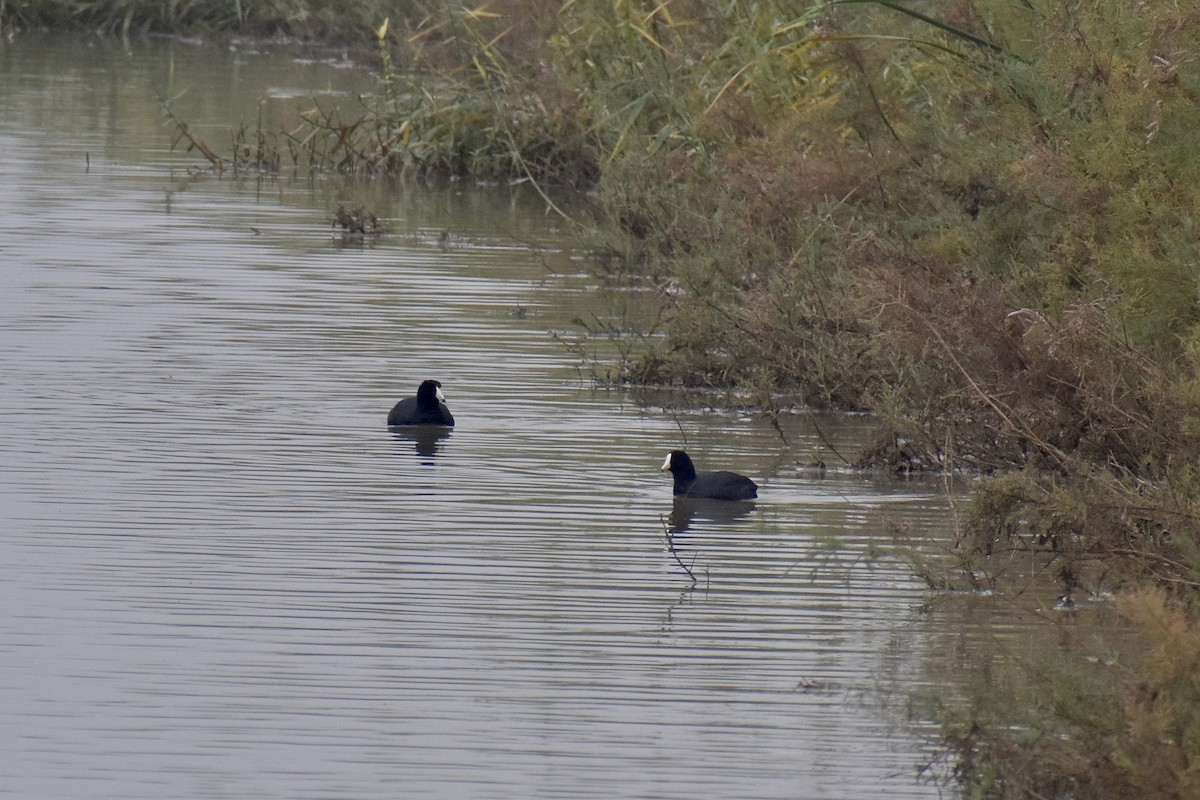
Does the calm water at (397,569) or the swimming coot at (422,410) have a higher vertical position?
the swimming coot at (422,410)

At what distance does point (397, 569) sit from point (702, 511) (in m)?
1.94

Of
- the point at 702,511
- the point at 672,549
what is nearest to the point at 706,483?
the point at 702,511

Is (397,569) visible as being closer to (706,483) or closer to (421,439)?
(706,483)

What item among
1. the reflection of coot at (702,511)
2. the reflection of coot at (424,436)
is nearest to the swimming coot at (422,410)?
the reflection of coot at (424,436)

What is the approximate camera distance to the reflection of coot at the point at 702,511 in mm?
10891

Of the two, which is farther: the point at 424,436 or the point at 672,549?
the point at 424,436

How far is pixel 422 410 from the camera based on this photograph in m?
12.7

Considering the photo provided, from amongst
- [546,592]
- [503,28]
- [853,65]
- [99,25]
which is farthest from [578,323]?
[99,25]

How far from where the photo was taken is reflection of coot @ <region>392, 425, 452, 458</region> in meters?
12.4

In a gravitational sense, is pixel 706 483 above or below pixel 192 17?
below

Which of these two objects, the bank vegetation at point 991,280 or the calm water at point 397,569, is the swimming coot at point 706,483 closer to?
the calm water at point 397,569

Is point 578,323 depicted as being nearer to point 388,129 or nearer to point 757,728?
point 757,728

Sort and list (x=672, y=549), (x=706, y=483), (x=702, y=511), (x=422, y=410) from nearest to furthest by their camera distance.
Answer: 1. (x=672, y=549)
2. (x=702, y=511)
3. (x=706, y=483)
4. (x=422, y=410)

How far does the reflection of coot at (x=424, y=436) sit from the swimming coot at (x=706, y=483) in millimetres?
1519
